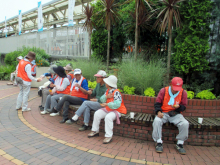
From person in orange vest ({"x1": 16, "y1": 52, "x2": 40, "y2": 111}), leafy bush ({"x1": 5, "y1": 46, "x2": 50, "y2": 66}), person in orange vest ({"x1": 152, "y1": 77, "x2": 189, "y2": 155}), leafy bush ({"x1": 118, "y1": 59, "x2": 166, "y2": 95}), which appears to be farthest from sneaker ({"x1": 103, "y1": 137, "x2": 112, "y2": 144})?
leafy bush ({"x1": 5, "y1": 46, "x2": 50, "y2": 66})

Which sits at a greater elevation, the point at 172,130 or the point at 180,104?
the point at 180,104

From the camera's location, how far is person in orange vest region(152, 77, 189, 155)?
11.2ft

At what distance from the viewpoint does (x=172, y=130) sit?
3727 millimetres

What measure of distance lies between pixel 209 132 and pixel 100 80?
8.74ft

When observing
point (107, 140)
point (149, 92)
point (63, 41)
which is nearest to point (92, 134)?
point (107, 140)

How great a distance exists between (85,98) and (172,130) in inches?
95.9

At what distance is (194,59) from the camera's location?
529 centimetres

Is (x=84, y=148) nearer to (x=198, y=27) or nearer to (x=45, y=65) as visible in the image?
(x=198, y=27)

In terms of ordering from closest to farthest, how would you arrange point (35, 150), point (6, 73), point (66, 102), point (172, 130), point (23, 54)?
1. point (35, 150)
2. point (172, 130)
3. point (66, 102)
4. point (23, 54)
5. point (6, 73)

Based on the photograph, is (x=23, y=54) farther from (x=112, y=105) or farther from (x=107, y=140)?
(x=107, y=140)

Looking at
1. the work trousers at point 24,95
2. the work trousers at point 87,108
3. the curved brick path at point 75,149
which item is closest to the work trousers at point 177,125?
the curved brick path at point 75,149

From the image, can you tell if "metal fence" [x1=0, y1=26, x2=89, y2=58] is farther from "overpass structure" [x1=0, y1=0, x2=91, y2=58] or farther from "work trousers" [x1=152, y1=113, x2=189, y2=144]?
"work trousers" [x1=152, y1=113, x2=189, y2=144]

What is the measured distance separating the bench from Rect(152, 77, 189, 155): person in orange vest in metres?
0.19

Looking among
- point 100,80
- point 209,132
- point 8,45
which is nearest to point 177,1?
point 100,80
